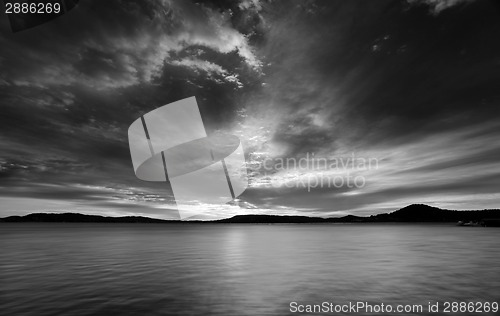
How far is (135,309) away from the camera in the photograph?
15.2 meters

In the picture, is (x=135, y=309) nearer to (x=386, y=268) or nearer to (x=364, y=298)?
(x=364, y=298)

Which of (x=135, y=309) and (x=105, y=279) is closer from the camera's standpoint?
(x=135, y=309)

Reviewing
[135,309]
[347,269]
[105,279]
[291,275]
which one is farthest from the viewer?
[347,269]

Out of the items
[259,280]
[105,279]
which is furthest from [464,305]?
[105,279]

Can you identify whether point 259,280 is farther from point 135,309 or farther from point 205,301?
point 135,309

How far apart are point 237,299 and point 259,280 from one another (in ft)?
21.7

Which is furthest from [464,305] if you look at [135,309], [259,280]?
[135,309]

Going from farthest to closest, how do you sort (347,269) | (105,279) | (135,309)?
(347,269), (105,279), (135,309)

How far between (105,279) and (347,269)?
23.1m

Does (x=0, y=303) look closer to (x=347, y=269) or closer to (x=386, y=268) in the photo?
(x=347, y=269)

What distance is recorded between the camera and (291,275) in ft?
86.7

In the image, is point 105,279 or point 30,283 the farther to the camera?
point 105,279

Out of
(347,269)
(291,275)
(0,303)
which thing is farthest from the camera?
(347,269)

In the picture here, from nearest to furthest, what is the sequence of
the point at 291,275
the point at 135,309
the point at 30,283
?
the point at 135,309 → the point at 30,283 → the point at 291,275
